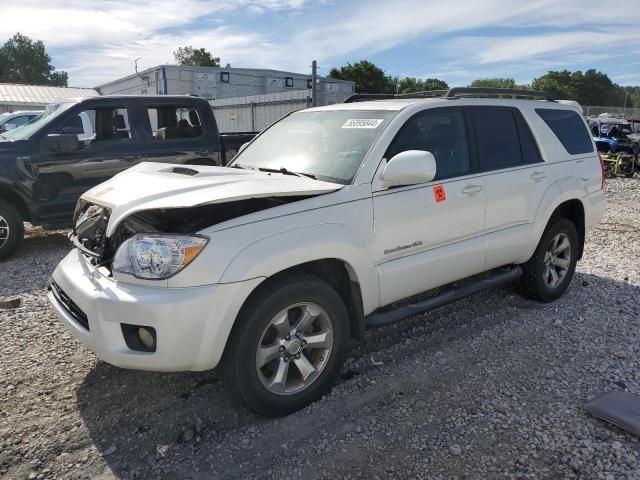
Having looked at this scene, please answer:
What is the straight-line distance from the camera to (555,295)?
4762 mm

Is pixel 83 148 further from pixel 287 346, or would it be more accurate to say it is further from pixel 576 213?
pixel 576 213

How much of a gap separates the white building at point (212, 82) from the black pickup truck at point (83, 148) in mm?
18168

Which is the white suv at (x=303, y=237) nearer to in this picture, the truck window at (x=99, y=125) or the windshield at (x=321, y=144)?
the windshield at (x=321, y=144)

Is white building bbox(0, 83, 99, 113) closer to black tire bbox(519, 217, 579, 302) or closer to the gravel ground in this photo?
the gravel ground

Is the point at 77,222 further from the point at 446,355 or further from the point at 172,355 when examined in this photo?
the point at 446,355

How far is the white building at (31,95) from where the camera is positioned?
32119 mm

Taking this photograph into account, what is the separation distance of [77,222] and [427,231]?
246cm

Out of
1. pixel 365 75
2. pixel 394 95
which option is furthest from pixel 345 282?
pixel 365 75

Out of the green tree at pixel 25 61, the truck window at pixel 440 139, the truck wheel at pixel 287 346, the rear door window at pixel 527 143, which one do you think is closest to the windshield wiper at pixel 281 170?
the truck window at pixel 440 139

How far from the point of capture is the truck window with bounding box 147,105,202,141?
286 inches

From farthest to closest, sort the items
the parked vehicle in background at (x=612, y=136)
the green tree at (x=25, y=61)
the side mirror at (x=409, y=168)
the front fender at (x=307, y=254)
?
1. the green tree at (x=25, y=61)
2. the parked vehicle in background at (x=612, y=136)
3. the side mirror at (x=409, y=168)
4. the front fender at (x=307, y=254)

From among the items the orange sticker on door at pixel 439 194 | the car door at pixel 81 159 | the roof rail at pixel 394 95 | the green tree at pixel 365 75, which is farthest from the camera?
the green tree at pixel 365 75

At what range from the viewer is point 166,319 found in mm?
2438

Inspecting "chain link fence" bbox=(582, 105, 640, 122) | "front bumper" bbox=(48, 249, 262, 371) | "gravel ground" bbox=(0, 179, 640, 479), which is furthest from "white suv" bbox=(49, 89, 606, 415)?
"chain link fence" bbox=(582, 105, 640, 122)
